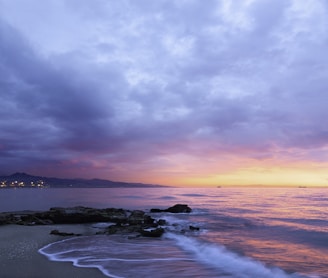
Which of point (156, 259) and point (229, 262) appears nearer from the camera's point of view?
point (156, 259)

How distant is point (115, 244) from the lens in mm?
18219

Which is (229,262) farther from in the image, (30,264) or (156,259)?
(30,264)

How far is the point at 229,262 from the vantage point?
47.6ft

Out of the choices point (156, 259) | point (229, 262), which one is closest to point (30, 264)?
point (156, 259)

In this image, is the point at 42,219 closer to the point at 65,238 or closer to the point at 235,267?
the point at 65,238

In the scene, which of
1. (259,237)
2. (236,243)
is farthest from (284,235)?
(236,243)

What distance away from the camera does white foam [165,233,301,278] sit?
12.8 meters

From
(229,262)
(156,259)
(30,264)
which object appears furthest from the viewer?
(229,262)

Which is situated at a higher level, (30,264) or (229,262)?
(30,264)

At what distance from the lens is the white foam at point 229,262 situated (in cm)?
1276

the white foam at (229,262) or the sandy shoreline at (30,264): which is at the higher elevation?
Answer: the sandy shoreline at (30,264)

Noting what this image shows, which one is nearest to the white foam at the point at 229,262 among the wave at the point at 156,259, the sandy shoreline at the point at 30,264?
the wave at the point at 156,259

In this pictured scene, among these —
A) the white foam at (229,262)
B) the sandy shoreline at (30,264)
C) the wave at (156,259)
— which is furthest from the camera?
the white foam at (229,262)

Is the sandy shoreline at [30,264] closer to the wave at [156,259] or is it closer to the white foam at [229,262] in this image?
the wave at [156,259]
